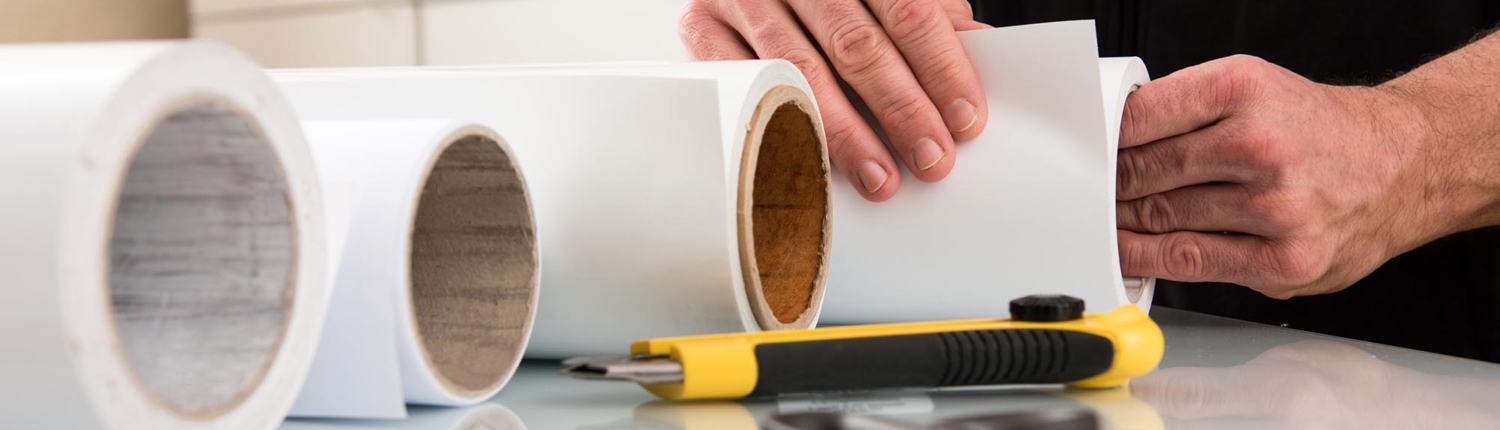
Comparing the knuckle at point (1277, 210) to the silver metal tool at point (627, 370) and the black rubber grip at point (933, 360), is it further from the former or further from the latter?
the silver metal tool at point (627, 370)

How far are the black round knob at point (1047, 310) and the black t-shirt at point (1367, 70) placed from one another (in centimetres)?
73

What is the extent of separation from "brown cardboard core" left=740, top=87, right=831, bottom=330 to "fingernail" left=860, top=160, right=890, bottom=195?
48mm

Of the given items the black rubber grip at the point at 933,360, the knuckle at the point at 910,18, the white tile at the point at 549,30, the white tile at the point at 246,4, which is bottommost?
the black rubber grip at the point at 933,360

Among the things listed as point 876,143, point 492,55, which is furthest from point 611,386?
point 492,55

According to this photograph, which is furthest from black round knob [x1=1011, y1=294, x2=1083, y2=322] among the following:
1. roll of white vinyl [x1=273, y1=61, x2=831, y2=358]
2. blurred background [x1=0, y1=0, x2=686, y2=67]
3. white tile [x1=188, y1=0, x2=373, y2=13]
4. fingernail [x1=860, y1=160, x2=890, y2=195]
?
white tile [x1=188, y1=0, x2=373, y2=13]

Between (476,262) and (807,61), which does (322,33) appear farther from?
(476,262)

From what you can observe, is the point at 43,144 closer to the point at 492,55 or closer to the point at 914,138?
the point at 914,138

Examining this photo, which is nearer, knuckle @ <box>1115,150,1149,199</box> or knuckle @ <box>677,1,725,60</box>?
knuckle @ <box>1115,150,1149,199</box>

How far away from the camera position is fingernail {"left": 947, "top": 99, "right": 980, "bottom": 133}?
75 cm

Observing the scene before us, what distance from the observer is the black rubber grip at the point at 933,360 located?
0.47 m

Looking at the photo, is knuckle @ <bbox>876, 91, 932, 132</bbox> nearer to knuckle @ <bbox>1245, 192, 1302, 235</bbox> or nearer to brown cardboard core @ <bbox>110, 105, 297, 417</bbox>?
knuckle @ <bbox>1245, 192, 1302, 235</bbox>

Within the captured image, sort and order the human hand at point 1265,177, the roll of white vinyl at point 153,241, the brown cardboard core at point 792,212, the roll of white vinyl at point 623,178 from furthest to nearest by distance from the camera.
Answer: the human hand at point 1265,177, the brown cardboard core at point 792,212, the roll of white vinyl at point 623,178, the roll of white vinyl at point 153,241

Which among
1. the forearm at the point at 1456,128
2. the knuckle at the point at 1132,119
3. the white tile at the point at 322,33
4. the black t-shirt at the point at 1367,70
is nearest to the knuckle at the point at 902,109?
the knuckle at the point at 1132,119

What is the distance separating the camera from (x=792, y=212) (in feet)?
2.42
